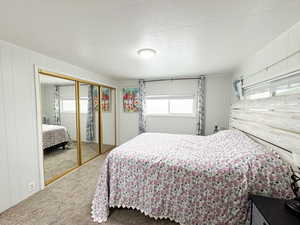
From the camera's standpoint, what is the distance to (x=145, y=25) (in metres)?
1.35

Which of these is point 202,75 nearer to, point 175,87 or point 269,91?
point 175,87

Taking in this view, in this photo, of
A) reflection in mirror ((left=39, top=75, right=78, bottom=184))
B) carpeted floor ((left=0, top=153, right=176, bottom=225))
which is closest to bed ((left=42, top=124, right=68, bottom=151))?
reflection in mirror ((left=39, top=75, right=78, bottom=184))

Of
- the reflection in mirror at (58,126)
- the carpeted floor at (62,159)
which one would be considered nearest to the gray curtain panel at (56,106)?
the reflection in mirror at (58,126)

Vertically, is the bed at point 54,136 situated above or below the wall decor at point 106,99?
below

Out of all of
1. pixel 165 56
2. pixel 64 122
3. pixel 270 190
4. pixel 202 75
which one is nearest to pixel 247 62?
pixel 202 75

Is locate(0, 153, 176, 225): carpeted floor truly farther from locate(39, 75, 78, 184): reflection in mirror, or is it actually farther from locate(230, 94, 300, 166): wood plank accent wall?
locate(230, 94, 300, 166): wood plank accent wall

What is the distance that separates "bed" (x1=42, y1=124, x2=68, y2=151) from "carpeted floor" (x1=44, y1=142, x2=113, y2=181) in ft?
0.40

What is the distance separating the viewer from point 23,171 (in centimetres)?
192

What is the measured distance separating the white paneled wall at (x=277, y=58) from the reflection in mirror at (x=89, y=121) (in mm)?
3459

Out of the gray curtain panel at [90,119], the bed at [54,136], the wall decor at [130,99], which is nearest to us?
the bed at [54,136]

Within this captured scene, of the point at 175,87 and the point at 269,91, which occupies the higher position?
the point at 175,87

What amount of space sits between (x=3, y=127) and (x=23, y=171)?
0.72 meters

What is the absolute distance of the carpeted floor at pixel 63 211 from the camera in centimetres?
158

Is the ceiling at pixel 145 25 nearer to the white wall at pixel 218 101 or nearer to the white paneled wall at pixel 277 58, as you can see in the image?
the white paneled wall at pixel 277 58
